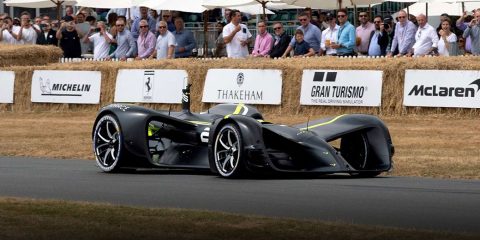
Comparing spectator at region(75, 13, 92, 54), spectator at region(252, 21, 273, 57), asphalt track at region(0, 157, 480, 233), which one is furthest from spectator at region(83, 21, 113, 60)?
asphalt track at region(0, 157, 480, 233)

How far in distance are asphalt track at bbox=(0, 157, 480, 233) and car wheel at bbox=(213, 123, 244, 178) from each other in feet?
0.51

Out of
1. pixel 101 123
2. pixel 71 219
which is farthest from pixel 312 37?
pixel 71 219

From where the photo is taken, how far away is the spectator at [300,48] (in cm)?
2498

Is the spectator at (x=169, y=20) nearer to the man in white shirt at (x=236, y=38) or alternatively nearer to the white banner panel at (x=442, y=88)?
the man in white shirt at (x=236, y=38)

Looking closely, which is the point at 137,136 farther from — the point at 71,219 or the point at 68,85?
the point at 68,85

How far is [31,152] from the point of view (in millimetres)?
Result: 18359

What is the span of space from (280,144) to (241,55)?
1322 centimetres

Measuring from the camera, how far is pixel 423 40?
23312 mm

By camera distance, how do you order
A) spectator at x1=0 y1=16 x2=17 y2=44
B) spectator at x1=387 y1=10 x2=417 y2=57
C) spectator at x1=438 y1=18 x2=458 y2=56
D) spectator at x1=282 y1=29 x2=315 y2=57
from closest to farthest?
spectator at x1=438 y1=18 x2=458 y2=56, spectator at x1=387 y1=10 x2=417 y2=57, spectator at x1=282 y1=29 x2=315 y2=57, spectator at x1=0 y1=16 x2=17 y2=44

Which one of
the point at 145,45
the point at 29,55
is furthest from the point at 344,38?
the point at 29,55

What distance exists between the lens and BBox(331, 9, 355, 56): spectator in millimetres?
23781

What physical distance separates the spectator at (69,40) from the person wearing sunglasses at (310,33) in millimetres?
6830

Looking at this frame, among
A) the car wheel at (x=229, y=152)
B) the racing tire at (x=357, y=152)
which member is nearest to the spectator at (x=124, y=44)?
the racing tire at (x=357, y=152)

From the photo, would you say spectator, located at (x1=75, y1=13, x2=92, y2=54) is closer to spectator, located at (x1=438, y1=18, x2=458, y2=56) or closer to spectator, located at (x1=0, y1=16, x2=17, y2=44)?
spectator, located at (x1=0, y1=16, x2=17, y2=44)
